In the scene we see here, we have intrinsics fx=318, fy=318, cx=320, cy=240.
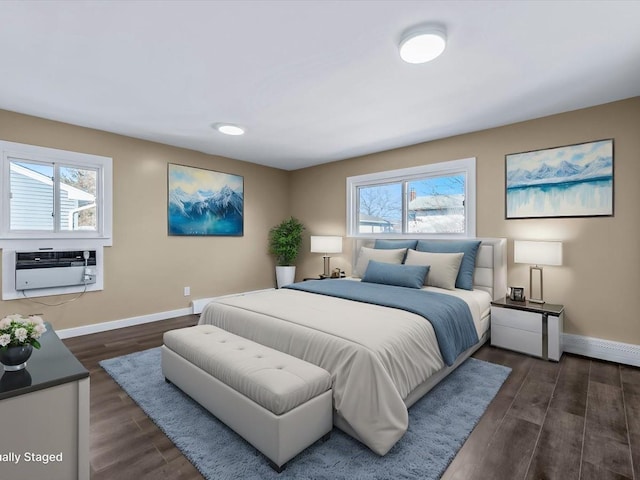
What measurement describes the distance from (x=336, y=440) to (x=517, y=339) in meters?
2.29

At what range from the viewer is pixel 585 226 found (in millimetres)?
3150

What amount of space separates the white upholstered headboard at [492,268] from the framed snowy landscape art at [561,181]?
37 centimetres

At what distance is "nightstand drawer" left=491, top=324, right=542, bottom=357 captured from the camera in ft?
10.1

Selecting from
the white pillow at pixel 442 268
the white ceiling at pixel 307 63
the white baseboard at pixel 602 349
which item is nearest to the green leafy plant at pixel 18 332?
the white ceiling at pixel 307 63

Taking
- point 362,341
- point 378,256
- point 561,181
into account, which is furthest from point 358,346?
point 561,181

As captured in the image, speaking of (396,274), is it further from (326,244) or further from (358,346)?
(358,346)

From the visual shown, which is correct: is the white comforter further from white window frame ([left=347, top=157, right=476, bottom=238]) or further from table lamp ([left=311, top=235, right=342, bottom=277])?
table lamp ([left=311, top=235, right=342, bottom=277])

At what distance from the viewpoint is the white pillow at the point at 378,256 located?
393 centimetres

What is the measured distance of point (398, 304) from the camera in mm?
2604

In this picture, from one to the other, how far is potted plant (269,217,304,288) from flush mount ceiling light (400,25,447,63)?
150 inches

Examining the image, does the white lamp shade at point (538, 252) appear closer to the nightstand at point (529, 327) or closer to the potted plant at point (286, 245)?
the nightstand at point (529, 327)

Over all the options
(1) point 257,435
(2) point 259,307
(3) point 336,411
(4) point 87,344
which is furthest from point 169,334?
(4) point 87,344

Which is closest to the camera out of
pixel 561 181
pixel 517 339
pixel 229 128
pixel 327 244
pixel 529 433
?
pixel 529 433

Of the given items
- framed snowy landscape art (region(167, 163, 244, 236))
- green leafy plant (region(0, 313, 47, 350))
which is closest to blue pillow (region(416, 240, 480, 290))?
framed snowy landscape art (region(167, 163, 244, 236))
